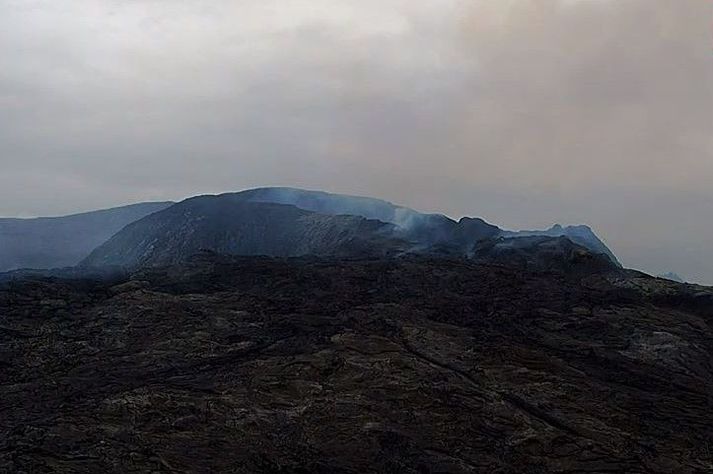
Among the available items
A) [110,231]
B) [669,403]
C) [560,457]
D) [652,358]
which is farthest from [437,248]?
[110,231]

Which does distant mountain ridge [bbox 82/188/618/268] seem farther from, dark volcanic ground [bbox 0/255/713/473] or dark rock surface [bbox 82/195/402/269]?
dark volcanic ground [bbox 0/255/713/473]

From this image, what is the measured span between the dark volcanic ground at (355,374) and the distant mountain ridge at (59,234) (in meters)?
69.2

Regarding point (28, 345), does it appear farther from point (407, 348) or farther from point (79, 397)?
point (407, 348)

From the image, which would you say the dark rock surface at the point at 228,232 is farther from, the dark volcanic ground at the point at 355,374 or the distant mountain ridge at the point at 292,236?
the dark volcanic ground at the point at 355,374

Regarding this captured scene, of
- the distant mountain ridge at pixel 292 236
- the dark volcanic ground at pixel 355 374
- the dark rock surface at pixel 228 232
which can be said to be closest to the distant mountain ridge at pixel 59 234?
the dark rock surface at pixel 228 232

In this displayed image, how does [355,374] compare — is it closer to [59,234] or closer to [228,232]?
[228,232]

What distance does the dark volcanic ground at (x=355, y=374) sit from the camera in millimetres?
21328

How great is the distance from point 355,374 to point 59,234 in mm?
95837

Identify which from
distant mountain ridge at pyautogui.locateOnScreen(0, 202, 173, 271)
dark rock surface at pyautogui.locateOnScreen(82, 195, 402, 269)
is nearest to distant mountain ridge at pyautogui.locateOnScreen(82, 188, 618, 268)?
dark rock surface at pyautogui.locateOnScreen(82, 195, 402, 269)

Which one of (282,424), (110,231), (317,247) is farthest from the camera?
(110,231)

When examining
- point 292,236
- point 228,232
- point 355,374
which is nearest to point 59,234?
point 228,232

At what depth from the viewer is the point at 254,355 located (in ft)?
94.3

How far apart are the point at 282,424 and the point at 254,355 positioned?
6043 mm

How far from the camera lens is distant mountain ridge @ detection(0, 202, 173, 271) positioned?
333 ft
